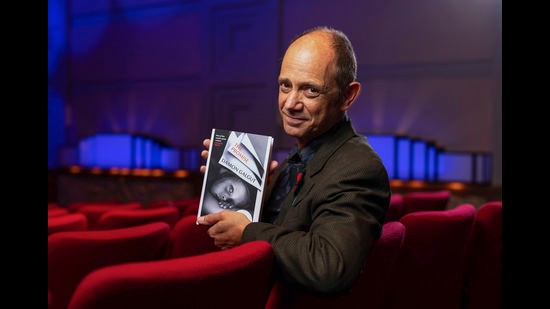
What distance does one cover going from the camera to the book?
118 centimetres

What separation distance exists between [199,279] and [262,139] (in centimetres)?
61

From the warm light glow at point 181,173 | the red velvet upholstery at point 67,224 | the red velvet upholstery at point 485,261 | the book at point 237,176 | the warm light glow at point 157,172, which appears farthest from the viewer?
the warm light glow at point 157,172

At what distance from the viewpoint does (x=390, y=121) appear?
4918 mm

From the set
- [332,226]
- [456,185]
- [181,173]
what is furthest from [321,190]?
[181,173]

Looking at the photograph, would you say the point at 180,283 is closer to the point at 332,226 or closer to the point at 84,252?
the point at 332,226

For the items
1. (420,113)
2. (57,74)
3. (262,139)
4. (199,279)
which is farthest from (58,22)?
(199,279)

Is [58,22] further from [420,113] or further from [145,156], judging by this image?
[420,113]

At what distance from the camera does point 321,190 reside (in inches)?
41.3

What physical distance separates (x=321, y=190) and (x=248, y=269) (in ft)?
1.20

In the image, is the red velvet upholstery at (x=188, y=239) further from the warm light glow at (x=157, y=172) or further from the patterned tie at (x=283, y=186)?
the warm light glow at (x=157, y=172)

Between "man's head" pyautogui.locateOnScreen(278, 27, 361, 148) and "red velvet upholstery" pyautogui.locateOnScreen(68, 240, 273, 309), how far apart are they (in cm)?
57

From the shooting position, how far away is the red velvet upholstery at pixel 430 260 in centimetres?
147

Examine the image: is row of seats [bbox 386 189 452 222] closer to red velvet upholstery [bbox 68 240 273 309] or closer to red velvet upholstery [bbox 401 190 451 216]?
red velvet upholstery [bbox 401 190 451 216]

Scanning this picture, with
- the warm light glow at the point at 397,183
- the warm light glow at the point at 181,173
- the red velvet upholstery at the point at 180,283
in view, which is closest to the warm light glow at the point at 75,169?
the warm light glow at the point at 181,173
